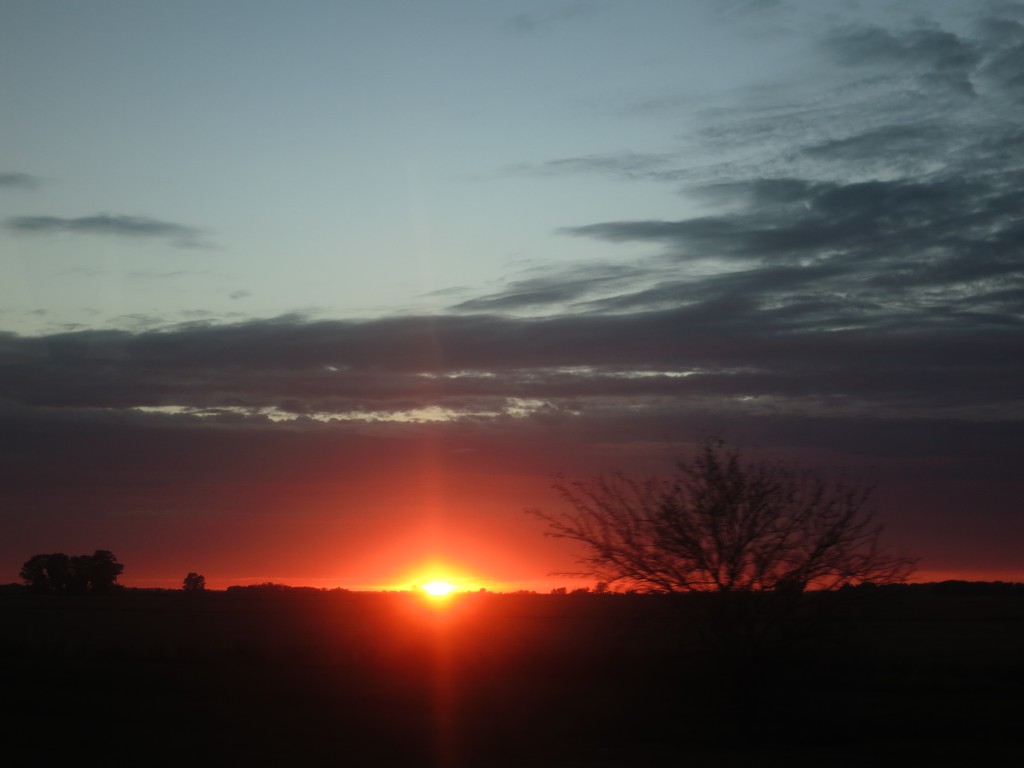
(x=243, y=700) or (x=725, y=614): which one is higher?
(x=725, y=614)

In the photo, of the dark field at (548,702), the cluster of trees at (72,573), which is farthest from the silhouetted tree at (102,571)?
the dark field at (548,702)

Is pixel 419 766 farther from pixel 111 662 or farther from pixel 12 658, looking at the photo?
pixel 12 658

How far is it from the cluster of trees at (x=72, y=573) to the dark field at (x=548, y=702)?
112 meters

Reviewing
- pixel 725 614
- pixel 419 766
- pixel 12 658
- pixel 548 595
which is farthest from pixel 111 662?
pixel 548 595

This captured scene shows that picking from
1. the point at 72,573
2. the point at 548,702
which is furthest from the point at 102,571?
the point at 548,702

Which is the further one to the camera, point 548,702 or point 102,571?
point 102,571

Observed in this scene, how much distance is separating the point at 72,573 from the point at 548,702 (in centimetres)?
13306

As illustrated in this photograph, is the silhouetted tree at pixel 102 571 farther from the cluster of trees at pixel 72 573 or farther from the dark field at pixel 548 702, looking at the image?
the dark field at pixel 548 702

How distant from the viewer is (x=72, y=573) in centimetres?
14125

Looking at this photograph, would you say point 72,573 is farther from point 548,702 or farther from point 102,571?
point 548,702

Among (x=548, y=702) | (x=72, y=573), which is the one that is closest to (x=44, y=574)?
(x=72, y=573)

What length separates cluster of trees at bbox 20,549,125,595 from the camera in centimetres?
13988

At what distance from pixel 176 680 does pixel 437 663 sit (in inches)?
298

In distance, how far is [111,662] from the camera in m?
33.7
